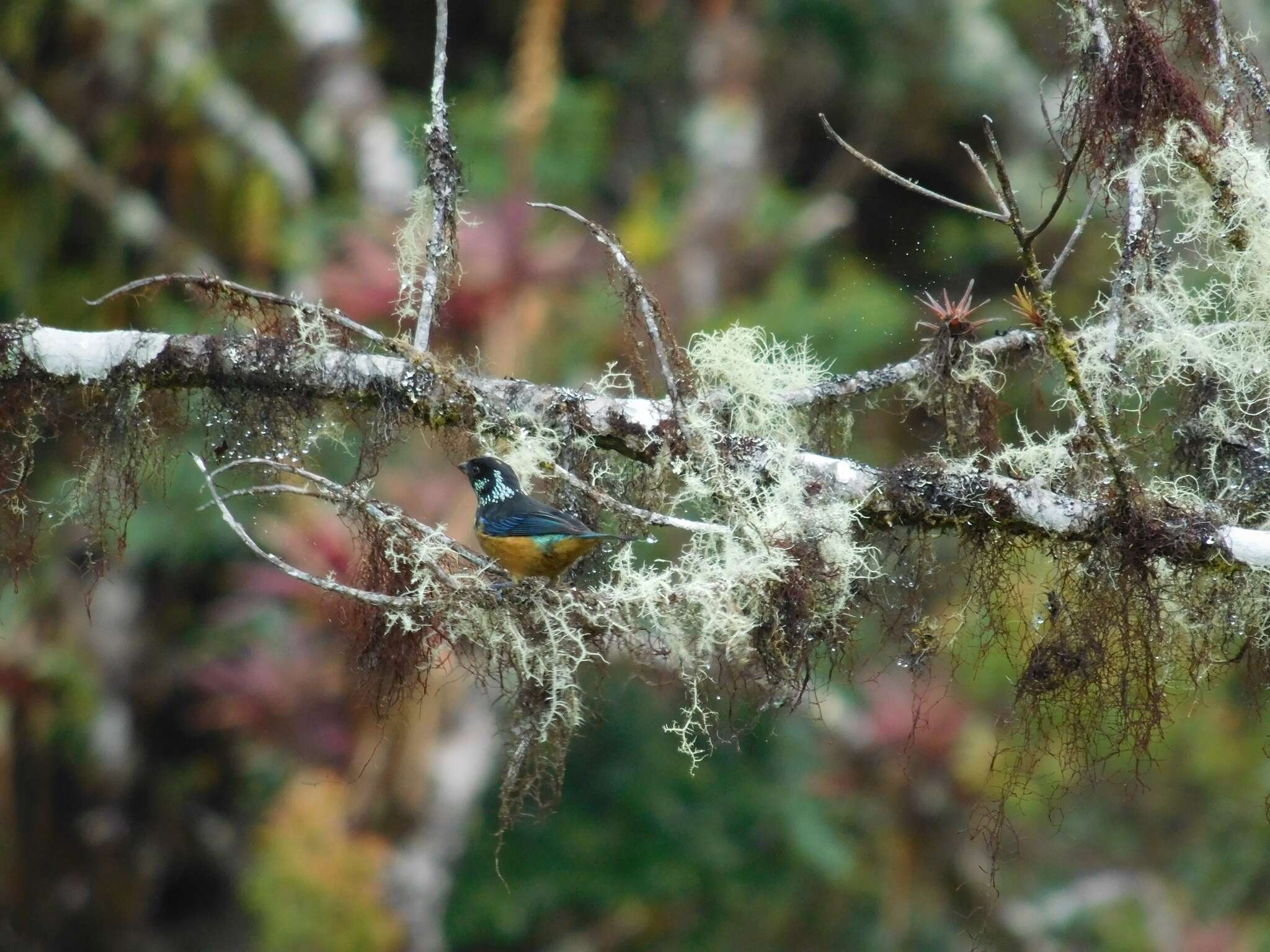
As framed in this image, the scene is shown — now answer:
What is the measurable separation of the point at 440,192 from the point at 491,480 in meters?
0.70

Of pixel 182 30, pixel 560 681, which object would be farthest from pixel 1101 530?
pixel 182 30

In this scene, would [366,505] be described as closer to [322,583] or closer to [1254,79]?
[322,583]

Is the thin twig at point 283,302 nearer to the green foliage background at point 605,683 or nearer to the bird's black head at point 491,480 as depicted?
the bird's black head at point 491,480

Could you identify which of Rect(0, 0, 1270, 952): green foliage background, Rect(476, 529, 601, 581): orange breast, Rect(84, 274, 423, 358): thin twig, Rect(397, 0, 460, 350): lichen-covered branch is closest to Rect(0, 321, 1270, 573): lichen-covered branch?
Rect(84, 274, 423, 358): thin twig

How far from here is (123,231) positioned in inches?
347

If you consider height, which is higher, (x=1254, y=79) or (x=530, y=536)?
(x=1254, y=79)

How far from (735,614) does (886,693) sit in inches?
226

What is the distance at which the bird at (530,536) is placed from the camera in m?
3.04

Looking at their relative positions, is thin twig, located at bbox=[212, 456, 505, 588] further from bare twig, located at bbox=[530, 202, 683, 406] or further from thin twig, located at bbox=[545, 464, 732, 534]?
bare twig, located at bbox=[530, 202, 683, 406]

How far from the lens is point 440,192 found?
123 inches

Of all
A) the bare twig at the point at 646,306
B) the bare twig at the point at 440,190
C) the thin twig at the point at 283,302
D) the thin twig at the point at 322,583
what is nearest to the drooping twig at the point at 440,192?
the bare twig at the point at 440,190

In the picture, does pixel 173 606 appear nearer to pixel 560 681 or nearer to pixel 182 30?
pixel 182 30

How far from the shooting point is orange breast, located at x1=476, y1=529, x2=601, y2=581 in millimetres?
3094

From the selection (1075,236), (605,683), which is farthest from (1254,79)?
(605,683)
